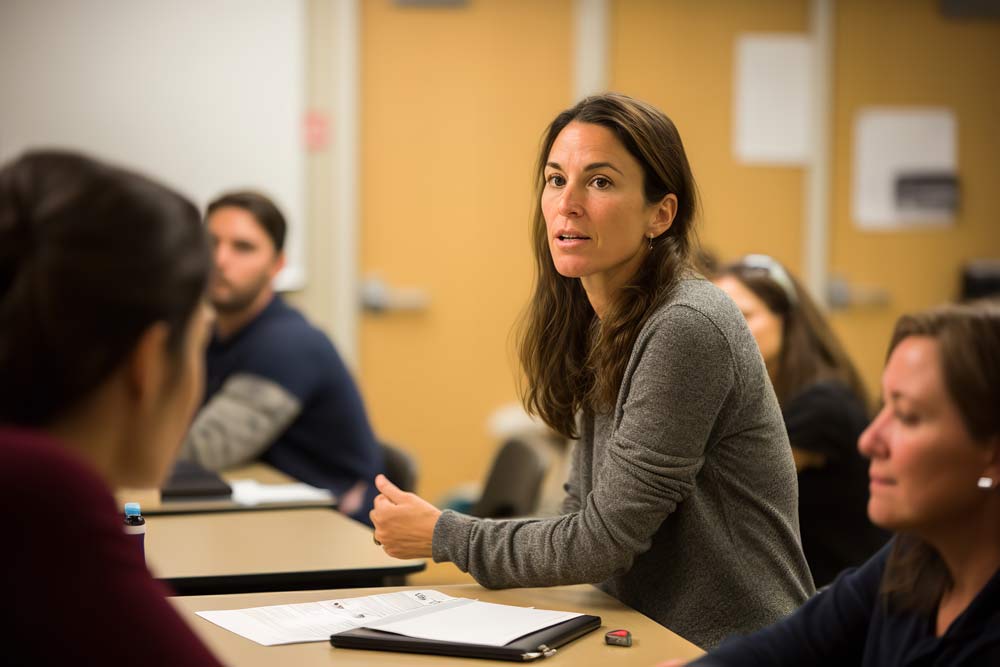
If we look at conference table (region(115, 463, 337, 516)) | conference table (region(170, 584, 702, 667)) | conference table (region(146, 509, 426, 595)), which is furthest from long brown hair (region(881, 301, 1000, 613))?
conference table (region(115, 463, 337, 516))

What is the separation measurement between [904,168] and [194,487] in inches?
162

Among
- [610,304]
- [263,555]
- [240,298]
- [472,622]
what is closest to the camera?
[472,622]

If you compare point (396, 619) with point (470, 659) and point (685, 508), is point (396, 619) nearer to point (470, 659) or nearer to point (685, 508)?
point (470, 659)

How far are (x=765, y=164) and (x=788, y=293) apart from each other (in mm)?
2766

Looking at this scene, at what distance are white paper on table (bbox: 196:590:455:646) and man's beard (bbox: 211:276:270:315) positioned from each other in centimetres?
191

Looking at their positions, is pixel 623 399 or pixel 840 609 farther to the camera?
pixel 623 399

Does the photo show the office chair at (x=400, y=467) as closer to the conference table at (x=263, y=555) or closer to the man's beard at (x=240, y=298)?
the man's beard at (x=240, y=298)

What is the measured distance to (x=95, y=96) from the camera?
190 inches

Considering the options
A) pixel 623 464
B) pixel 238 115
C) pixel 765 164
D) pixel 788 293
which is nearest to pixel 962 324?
pixel 623 464

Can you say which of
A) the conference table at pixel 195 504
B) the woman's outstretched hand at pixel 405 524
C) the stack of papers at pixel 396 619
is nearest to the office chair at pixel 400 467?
the conference table at pixel 195 504

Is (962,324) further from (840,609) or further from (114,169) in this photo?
(114,169)

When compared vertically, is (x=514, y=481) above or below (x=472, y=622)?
below

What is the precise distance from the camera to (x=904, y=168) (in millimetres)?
5754

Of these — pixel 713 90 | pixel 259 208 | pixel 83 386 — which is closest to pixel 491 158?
pixel 713 90
